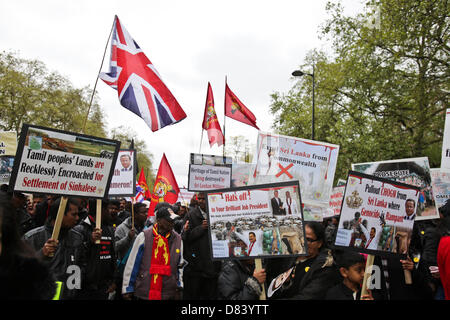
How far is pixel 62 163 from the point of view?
11.8 feet

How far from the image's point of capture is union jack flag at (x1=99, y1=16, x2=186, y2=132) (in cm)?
603

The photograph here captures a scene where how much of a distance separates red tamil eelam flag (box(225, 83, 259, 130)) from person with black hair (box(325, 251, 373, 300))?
22.8 ft

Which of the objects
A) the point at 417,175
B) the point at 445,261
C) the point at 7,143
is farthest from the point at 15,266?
the point at 7,143

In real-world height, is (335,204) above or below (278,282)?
above

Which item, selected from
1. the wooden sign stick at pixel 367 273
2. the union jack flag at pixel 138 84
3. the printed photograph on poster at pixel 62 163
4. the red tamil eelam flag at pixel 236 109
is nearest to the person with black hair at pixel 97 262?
the printed photograph on poster at pixel 62 163

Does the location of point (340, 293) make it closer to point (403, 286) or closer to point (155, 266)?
point (403, 286)

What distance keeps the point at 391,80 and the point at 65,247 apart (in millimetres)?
18438

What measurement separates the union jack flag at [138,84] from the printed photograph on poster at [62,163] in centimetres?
224

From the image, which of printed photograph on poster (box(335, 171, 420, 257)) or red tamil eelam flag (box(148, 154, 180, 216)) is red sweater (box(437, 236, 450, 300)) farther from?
red tamil eelam flag (box(148, 154, 180, 216))

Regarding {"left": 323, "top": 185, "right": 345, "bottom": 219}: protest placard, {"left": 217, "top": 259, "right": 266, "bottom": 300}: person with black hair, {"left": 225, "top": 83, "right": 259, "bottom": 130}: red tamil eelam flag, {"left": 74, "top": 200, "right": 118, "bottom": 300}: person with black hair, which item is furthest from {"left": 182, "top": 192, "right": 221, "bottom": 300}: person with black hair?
{"left": 225, "top": 83, "right": 259, "bottom": 130}: red tamil eelam flag

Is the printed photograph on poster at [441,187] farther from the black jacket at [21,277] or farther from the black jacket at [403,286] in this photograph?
the black jacket at [21,277]

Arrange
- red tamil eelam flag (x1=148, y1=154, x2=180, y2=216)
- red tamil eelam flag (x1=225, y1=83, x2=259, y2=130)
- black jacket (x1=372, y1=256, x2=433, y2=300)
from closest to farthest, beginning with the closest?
black jacket (x1=372, y1=256, x2=433, y2=300) < red tamil eelam flag (x1=148, y1=154, x2=180, y2=216) < red tamil eelam flag (x1=225, y1=83, x2=259, y2=130)

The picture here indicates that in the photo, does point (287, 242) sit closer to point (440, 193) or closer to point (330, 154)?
point (330, 154)
